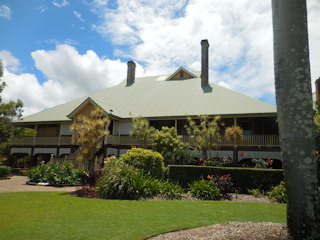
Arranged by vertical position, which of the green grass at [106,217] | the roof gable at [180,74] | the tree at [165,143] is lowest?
the green grass at [106,217]

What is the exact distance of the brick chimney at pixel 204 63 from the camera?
81.2 feet

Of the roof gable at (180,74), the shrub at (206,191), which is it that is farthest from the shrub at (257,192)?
the roof gable at (180,74)

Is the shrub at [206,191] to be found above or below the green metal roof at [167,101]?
below

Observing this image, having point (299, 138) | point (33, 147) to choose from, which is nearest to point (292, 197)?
point (299, 138)

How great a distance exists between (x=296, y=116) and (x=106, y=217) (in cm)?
516

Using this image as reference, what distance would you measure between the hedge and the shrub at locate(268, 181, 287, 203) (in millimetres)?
690

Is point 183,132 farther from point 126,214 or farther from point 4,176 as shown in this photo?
point 126,214

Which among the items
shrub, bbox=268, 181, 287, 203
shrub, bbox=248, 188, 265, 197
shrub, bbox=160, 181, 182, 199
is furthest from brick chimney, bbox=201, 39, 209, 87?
shrub, bbox=160, 181, 182, 199

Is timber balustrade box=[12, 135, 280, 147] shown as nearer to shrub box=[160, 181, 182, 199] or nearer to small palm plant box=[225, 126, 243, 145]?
small palm plant box=[225, 126, 243, 145]

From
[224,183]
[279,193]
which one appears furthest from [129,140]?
[279,193]

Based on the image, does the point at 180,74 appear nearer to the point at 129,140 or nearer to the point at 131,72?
the point at 131,72

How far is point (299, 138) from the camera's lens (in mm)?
3580

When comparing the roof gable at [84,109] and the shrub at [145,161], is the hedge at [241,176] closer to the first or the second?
the shrub at [145,161]

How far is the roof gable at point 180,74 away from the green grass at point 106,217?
68.4 ft
